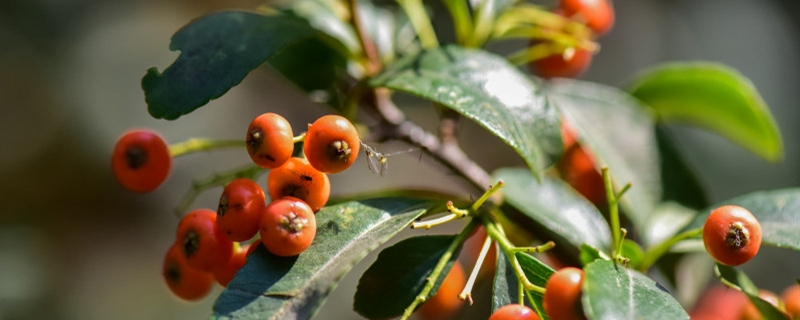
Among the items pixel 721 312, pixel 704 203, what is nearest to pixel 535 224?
pixel 704 203

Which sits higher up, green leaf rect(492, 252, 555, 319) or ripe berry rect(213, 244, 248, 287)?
ripe berry rect(213, 244, 248, 287)

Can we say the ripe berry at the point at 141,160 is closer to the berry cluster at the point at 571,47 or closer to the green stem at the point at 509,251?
the green stem at the point at 509,251

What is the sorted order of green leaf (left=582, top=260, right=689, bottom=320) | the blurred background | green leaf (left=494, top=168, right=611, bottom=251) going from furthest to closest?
the blurred background → green leaf (left=494, top=168, right=611, bottom=251) → green leaf (left=582, top=260, right=689, bottom=320)

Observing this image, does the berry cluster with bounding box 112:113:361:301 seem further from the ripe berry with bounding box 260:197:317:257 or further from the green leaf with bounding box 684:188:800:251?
the green leaf with bounding box 684:188:800:251

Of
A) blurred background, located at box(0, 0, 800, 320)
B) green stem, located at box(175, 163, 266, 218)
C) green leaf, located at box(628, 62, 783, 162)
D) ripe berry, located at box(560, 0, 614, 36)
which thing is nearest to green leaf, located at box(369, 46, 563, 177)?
green stem, located at box(175, 163, 266, 218)

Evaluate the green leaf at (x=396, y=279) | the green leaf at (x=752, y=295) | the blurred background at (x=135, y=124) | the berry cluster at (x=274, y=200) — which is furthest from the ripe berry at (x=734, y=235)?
the blurred background at (x=135, y=124)

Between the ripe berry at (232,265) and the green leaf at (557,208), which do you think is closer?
the ripe berry at (232,265)
